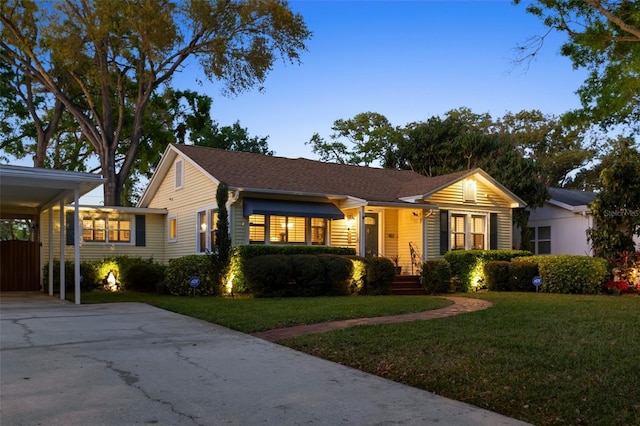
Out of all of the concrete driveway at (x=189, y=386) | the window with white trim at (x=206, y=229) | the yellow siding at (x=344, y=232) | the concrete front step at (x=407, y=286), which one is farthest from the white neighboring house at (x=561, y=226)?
the concrete driveway at (x=189, y=386)

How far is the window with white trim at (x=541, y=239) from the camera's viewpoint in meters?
24.6

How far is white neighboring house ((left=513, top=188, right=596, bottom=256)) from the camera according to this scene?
74.2 ft

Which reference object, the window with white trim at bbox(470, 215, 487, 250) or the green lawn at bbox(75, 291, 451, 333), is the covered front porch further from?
the green lawn at bbox(75, 291, 451, 333)

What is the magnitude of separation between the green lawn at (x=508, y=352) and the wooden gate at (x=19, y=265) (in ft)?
35.1

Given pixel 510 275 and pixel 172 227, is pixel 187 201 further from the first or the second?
pixel 510 275

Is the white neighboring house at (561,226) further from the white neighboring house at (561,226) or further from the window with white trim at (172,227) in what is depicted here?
the window with white trim at (172,227)

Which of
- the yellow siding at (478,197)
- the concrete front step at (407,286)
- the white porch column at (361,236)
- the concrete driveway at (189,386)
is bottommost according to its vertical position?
the concrete front step at (407,286)

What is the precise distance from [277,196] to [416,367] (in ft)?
38.7

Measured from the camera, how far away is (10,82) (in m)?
29.0

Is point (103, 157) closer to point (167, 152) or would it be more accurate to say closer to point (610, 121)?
point (167, 152)

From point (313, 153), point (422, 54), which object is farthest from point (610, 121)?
point (313, 153)

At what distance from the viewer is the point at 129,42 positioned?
25.4 meters

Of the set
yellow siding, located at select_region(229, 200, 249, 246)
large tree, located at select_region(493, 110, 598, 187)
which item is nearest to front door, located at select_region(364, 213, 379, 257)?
yellow siding, located at select_region(229, 200, 249, 246)

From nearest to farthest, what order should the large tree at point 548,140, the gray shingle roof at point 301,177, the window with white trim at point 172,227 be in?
the gray shingle roof at point 301,177 < the window with white trim at point 172,227 < the large tree at point 548,140
